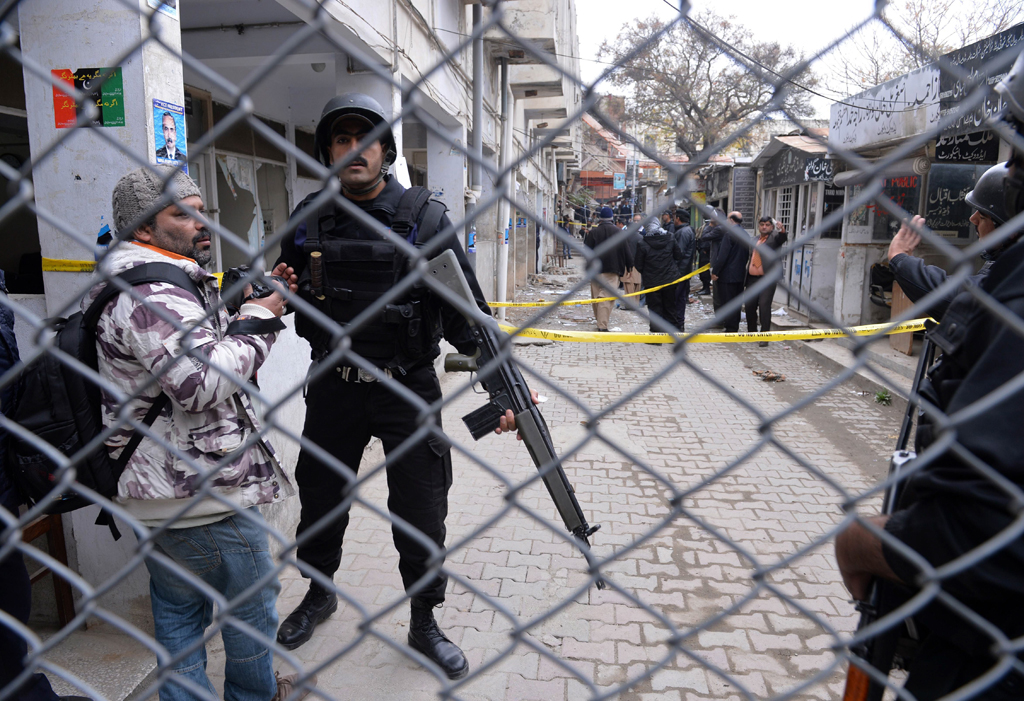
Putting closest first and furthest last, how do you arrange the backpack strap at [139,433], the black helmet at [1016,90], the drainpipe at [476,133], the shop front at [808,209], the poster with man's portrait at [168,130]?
the black helmet at [1016,90] < the backpack strap at [139,433] < the poster with man's portrait at [168,130] < the drainpipe at [476,133] < the shop front at [808,209]

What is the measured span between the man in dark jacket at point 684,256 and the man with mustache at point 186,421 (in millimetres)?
8304

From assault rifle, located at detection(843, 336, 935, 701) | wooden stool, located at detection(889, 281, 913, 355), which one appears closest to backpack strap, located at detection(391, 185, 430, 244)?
assault rifle, located at detection(843, 336, 935, 701)

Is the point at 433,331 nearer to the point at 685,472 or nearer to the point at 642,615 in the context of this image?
the point at 642,615

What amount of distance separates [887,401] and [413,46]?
20.0 ft

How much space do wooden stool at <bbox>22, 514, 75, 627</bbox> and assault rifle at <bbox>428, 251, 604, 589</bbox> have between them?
6.00ft

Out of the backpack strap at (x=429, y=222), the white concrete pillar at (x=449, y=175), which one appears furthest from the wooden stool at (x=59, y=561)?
the white concrete pillar at (x=449, y=175)

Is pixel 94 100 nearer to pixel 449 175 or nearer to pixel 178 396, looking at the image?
pixel 178 396

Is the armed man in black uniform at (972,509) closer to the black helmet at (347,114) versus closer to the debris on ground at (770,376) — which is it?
the black helmet at (347,114)

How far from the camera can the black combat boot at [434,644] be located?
265 centimetres

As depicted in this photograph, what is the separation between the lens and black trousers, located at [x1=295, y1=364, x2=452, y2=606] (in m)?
2.63

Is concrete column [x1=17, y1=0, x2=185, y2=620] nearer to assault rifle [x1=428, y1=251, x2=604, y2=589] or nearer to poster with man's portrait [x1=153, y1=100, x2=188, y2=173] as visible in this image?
poster with man's portrait [x1=153, y1=100, x2=188, y2=173]

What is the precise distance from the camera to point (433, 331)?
2615 millimetres

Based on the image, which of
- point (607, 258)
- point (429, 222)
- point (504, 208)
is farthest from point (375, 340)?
point (504, 208)

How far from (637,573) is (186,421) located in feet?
8.12
